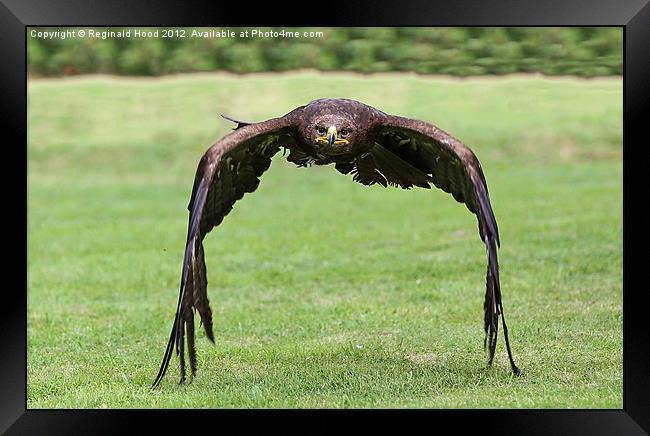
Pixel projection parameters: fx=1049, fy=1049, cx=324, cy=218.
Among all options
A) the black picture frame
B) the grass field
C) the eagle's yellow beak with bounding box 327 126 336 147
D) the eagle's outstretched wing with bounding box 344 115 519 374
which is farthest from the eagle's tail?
the eagle's yellow beak with bounding box 327 126 336 147

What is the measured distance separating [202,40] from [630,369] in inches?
504

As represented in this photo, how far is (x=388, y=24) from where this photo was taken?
5.59 meters

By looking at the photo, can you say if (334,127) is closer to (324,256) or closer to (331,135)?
(331,135)

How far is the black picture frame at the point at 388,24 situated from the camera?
18.1 ft

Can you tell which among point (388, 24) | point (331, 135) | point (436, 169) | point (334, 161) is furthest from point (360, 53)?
point (388, 24)

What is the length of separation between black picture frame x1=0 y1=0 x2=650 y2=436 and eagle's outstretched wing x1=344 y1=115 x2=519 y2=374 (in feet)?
2.22

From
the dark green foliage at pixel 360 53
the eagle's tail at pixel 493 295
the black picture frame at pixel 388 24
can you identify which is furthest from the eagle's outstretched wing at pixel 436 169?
the dark green foliage at pixel 360 53

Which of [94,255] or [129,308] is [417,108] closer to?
[94,255]

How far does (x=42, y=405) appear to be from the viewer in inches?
260

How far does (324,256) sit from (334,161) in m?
4.18

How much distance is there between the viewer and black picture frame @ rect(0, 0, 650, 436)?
18.1 ft

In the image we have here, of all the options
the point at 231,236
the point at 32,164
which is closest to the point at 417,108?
the point at 231,236

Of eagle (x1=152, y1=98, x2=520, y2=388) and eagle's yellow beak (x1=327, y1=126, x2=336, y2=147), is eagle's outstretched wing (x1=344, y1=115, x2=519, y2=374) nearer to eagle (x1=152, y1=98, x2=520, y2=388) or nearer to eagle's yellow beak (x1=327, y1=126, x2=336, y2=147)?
eagle (x1=152, y1=98, x2=520, y2=388)

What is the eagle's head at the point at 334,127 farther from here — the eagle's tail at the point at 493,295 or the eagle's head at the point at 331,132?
the eagle's tail at the point at 493,295
